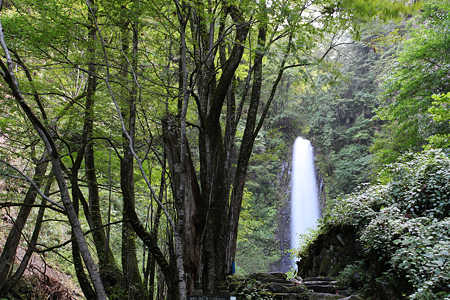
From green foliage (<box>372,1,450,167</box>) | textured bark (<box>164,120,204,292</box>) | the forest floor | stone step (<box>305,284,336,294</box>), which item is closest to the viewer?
textured bark (<box>164,120,204,292</box>)

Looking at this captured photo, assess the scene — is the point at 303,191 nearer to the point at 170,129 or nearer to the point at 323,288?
the point at 323,288

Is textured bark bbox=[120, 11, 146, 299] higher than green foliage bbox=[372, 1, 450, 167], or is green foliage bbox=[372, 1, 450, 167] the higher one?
green foliage bbox=[372, 1, 450, 167]

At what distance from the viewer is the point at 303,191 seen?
20.8m

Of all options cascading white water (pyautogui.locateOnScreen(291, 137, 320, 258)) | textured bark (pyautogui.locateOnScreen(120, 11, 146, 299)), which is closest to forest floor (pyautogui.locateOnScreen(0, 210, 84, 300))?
textured bark (pyautogui.locateOnScreen(120, 11, 146, 299))

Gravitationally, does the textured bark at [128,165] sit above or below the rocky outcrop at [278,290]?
above

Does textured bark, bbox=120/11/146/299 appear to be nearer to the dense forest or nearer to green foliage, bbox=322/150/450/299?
the dense forest

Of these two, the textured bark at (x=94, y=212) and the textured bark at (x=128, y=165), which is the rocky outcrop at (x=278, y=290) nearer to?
the textured bark at (x=128, y=165)

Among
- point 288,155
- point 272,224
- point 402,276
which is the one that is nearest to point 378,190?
point 402,276

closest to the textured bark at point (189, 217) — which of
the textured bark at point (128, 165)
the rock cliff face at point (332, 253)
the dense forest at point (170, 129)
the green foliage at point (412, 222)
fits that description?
the dense forest at point (170, 129)

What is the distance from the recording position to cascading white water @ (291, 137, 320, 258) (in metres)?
19.9

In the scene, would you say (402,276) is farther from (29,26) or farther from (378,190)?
(29,26)

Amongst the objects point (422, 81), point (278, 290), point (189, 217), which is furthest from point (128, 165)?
point (422, 81)

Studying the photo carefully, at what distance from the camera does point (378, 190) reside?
4.54 metres

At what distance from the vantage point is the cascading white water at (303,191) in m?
19.9
